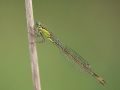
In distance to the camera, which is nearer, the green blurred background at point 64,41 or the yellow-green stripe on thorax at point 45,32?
the yellow-green stripe on thorax at point 45,32

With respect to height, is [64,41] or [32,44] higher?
[64,41]

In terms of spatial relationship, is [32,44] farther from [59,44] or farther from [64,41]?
[64,41]

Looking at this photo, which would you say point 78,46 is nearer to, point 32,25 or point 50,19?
point 50,19

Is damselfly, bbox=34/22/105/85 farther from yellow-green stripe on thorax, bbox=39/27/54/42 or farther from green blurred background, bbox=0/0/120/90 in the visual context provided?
green blurred background, bbox=0/0/120/90

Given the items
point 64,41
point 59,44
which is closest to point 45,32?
point 59,44

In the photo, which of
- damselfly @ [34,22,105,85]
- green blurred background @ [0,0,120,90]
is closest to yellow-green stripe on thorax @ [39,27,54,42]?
damselfly @ [34,22,105,85]

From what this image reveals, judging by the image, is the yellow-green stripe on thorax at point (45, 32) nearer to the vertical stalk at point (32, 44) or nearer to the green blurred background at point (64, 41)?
the vertical stalk at point (32, 44)

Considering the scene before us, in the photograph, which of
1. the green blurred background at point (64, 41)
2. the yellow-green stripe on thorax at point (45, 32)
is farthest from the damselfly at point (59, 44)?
the green blurred background at point (64, 41)

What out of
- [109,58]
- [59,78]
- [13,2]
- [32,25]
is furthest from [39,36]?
[109,58]
